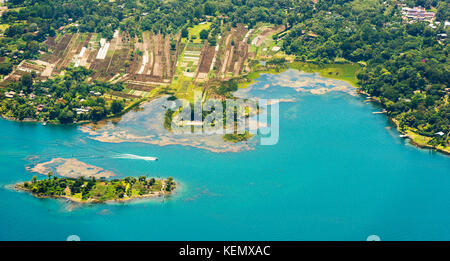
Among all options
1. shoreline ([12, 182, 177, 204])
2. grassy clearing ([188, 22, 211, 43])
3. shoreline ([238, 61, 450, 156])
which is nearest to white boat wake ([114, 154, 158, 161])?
shoreline ([12, 182, 177, 204])

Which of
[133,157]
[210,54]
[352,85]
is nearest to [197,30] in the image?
[210,54]

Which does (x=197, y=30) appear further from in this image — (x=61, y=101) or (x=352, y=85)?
(x=61, y=101)

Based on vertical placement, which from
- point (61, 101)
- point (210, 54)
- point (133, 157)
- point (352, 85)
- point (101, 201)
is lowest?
point (101, 201)

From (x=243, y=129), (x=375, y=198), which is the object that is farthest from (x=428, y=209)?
(x=243, y=129)

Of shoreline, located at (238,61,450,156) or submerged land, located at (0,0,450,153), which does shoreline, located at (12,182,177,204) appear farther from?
shoreline, located at (238,61,450,156)

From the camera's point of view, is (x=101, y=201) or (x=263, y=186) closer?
(x=101, y=201)

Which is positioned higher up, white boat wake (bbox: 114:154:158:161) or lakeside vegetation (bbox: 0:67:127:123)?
lakeside vegetation (bbox: 0:67:127:123)

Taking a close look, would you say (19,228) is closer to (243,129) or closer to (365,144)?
(243,129)
